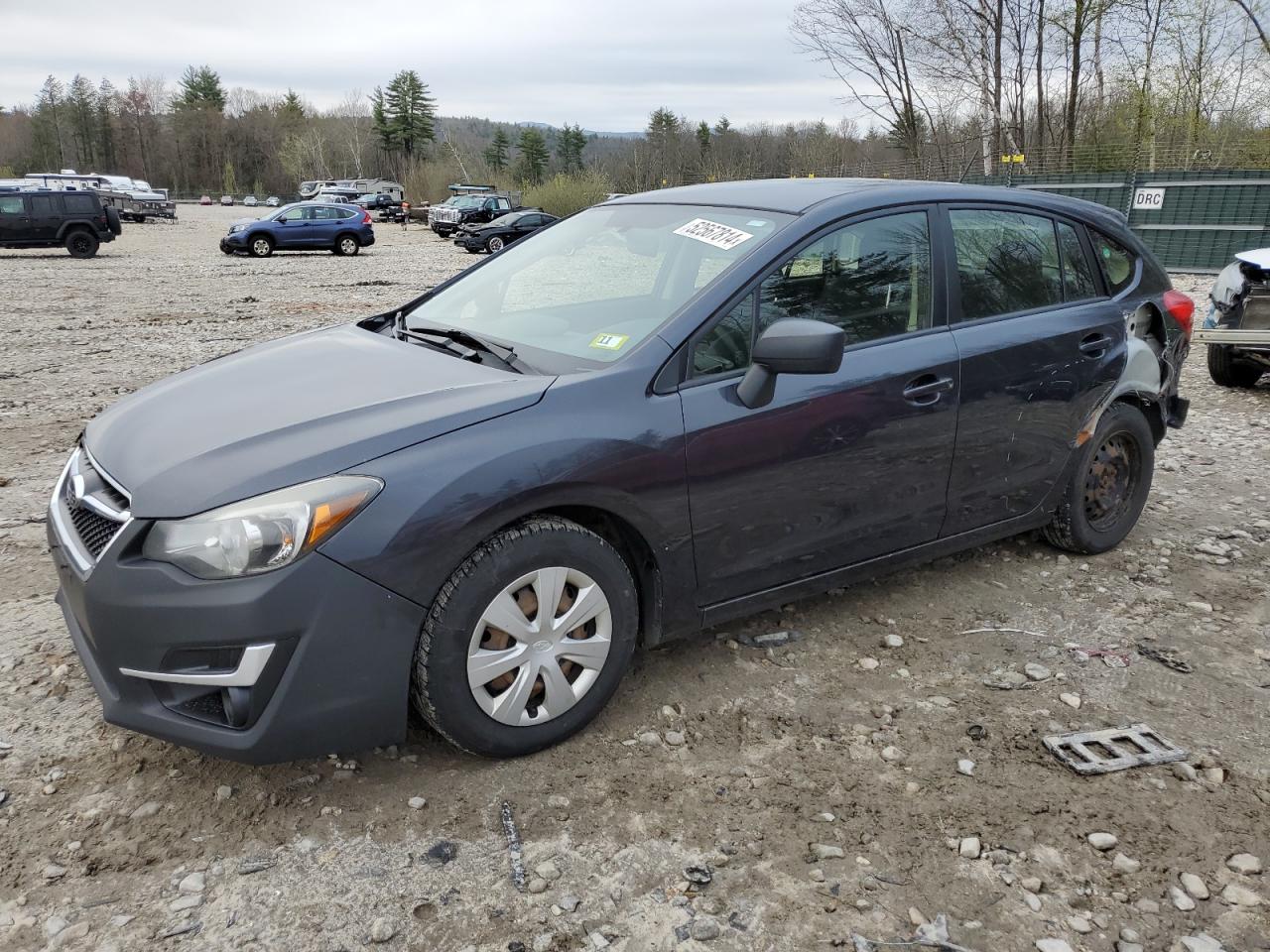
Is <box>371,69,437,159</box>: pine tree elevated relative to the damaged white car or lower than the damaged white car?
elevated

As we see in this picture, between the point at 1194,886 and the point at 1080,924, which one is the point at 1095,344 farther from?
the point at 1080,924

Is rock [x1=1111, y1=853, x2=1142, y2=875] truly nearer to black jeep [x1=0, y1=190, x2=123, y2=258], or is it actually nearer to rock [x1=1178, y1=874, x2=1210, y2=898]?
rock [x1=1178, y1=874, x2=1210, y2=898]

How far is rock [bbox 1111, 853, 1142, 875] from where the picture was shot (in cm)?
248

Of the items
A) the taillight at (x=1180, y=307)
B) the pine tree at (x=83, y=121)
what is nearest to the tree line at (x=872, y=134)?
the pine tree at (x=83, y=121)

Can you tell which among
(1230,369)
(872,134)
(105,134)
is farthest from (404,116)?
(1230,369)

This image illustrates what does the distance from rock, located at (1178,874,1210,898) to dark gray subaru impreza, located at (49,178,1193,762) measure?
142cm

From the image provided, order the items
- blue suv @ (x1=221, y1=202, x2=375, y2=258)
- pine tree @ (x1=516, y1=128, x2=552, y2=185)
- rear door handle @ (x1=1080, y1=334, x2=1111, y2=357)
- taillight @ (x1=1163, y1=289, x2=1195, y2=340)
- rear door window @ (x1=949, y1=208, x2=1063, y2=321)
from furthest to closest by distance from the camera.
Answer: pine tree @ (x1=516, y1=128, x2=552, y2=185), blue suv @ (x1=221, y1=202, x2=375, y2=258), taillight @ (x1=1163, y1=289, x2=1195, y2=340), rear door handle @ (x1=1080, y1=334, x2=1111, y2=357), rear door window @ (x1=949, y1=208, x2=1063, y2=321)

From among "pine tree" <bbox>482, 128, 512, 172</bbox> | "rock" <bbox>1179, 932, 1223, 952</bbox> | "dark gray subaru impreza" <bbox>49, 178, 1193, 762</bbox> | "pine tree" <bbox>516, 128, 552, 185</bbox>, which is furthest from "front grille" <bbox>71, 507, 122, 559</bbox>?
"pine tree" <bbox>482, 128, 512, 172</bbox>

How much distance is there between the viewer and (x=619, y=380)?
2.92 meters

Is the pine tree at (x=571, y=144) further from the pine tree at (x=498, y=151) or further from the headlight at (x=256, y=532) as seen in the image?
the headlight at (x=256, y=532)

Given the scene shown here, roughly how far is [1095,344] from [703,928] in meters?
3.08

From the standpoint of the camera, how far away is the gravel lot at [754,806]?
7.54ft

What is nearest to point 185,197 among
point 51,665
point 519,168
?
point 519,168

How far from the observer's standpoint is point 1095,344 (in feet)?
13.5
